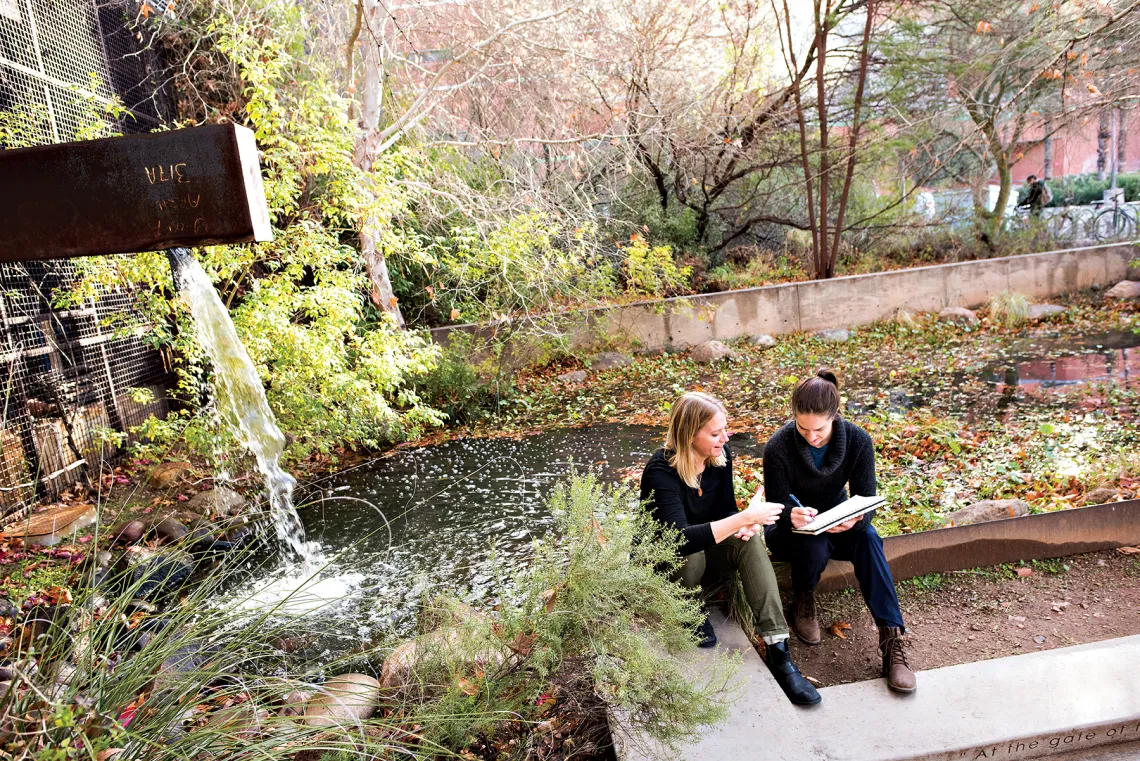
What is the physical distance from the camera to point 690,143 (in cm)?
1154

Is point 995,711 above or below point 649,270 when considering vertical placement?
below

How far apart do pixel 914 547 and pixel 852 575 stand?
13.2 inches

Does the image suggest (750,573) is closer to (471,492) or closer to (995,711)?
(995,711)

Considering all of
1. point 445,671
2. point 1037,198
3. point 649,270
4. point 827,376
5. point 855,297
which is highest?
point 1037,198

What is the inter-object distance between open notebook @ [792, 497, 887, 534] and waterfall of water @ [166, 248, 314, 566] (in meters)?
3.52

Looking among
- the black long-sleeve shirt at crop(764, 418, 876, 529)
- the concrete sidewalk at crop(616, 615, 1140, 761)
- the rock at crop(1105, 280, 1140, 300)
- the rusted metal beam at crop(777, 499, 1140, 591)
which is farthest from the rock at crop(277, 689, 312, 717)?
the rock at crop(1105, 280, 1140, 300)

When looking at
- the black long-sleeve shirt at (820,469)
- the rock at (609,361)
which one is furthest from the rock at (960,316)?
the black long-sleeve shirt at (820,469)

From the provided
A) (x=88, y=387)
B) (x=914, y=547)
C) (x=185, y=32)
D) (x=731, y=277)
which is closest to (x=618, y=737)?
(x=914, y=547)

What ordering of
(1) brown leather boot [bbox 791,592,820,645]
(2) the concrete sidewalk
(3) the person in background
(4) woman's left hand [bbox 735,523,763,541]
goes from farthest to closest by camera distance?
(3) the person in background < (1) brown leather boot [bbox 791,592,820,645] < (4) woman's left hand [bbox 735,523,763,541] < (2) the concrete sidewalk

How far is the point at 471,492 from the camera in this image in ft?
20.3

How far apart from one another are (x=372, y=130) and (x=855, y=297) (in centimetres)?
760

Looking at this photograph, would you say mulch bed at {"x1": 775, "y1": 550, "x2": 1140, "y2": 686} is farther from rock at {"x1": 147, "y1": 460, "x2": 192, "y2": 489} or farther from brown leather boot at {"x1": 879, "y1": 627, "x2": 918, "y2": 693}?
rock at {"x1": 147, "y1": 460, "x2": 192, "y2": 489}

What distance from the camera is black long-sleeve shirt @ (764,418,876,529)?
3.42 m

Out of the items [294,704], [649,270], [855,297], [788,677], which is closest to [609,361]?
[649,270]
